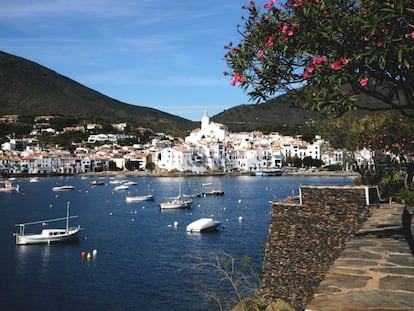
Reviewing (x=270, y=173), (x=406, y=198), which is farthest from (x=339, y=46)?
(x=270, y=173)

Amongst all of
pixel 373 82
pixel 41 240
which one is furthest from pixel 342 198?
pixel 41 240

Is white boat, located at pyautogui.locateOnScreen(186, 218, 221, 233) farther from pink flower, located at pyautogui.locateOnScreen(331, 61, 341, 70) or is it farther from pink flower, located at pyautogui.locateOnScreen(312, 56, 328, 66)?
pink flower, located at pyautogui.locateOnScreen(331, 61, 341, 70)

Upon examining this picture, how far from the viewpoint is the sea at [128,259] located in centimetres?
1973

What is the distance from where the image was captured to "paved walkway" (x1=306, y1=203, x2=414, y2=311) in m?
3.33

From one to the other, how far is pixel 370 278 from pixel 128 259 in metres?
24.7

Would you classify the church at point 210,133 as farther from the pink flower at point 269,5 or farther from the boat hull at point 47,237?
the pink flower at point 269,5

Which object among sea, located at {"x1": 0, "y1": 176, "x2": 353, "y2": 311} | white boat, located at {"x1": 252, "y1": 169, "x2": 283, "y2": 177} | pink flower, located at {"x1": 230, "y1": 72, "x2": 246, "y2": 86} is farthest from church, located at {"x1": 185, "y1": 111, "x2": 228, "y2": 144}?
pink flower, located at {"x1": 230, "y1": 72, "x2": 246, "y2": 86}

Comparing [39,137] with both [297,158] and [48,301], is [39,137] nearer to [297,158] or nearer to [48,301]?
[297,158]

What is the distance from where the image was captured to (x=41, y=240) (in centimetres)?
3316

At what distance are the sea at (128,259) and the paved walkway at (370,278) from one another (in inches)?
137

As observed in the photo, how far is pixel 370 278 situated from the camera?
4.11 meters

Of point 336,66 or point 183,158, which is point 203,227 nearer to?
point 336,66

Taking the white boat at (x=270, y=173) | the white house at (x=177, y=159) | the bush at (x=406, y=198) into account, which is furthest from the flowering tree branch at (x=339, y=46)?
the white house at (x=177, y=159)

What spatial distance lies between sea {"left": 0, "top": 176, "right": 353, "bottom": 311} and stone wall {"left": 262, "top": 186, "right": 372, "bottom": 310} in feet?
3.23
